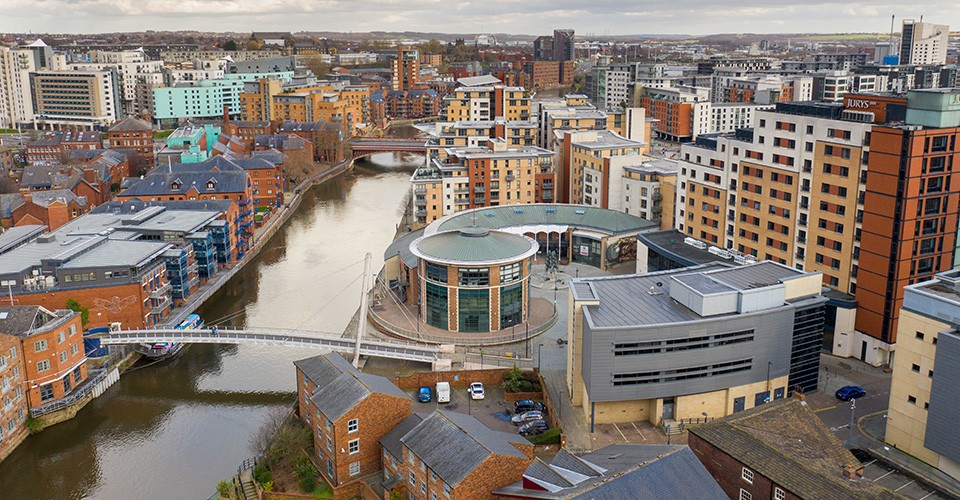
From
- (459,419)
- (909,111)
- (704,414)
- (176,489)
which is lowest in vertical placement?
(176,489)

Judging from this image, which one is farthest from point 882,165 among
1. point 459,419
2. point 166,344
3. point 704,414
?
point 166,344

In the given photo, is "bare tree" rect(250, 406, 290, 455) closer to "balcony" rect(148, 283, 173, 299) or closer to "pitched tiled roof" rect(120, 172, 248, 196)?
"balcony" rect(148, 283, 173, 299)

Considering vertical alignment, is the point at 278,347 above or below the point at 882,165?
below

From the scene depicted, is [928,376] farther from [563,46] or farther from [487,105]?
[563,46]

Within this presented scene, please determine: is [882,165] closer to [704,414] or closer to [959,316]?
[959,316]

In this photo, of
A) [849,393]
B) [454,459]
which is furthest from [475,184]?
[454,459]

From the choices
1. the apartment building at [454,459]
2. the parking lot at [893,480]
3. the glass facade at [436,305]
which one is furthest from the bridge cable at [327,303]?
the parking lot at [893,480]

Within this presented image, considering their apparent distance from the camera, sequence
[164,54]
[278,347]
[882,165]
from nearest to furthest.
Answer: [882,165], [278,347], [164,54]
